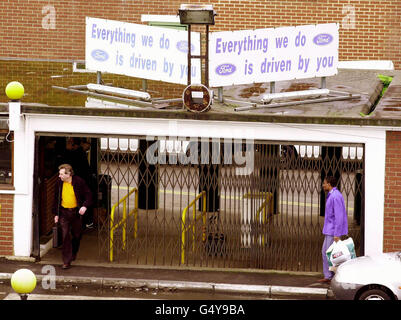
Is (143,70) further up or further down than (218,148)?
further up

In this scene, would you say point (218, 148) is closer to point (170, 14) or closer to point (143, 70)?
point (143, 70)

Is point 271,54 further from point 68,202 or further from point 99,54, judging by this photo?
point 68,202

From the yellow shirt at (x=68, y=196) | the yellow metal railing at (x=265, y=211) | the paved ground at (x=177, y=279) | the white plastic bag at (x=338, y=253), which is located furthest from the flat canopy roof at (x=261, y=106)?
the paved ground at (x=177, y=279)

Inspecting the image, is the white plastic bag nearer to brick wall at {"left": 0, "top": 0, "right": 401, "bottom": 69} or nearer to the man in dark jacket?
the man in dark jacket

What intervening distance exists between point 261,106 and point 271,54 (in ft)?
3.38

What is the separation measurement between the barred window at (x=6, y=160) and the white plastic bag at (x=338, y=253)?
586cm

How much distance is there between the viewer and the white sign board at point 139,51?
15.4m

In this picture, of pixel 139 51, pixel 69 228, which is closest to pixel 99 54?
pixel 139 51

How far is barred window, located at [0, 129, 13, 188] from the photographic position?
15023mm

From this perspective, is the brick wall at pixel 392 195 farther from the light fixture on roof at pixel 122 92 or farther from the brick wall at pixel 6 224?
the brick wall at pixel 6 224

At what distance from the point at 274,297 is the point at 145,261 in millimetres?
2805
